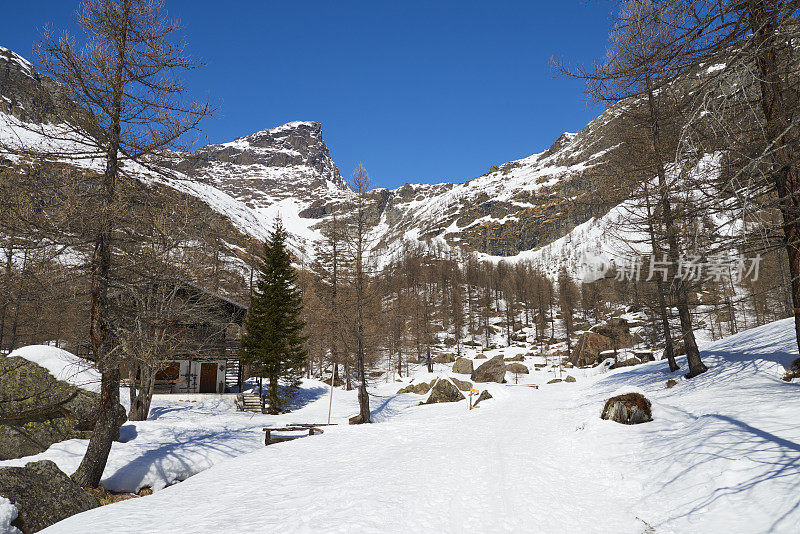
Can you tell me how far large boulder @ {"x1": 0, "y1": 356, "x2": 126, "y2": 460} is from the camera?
33.6 ft

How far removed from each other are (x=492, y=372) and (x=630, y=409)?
29.6m

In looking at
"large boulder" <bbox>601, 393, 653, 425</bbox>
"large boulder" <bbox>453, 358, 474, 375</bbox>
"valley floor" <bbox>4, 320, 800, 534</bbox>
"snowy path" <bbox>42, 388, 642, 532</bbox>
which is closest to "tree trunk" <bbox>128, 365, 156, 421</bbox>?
"valley floor" <bbox>4, 320, 800, 534</bbox>

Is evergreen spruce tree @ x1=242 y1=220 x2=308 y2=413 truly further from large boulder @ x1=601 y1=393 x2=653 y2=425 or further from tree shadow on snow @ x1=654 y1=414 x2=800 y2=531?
tree shadow on snow @ x1=654 y1=414 x2=800 y2=531

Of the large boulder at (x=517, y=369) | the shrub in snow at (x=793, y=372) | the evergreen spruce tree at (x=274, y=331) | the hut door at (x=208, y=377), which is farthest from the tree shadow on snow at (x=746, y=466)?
the large boulder at (x=517, y=369)

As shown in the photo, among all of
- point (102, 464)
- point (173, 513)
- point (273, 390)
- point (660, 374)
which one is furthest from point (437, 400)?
point (173, 513)

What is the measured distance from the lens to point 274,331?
26531 mm

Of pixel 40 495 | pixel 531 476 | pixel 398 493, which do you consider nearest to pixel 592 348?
pixel 531 476

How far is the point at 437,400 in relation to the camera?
85.0ft

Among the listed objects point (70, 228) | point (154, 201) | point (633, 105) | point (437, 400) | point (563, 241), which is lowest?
point (437, 400)

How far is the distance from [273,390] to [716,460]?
2452 cm

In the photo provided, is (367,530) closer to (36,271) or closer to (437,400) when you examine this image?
(36,271)

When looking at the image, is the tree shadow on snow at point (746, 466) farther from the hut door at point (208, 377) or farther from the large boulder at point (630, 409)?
the hut door at point (208, 377)

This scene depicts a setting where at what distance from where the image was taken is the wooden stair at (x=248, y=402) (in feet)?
83.4

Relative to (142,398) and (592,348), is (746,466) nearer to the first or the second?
(142,398)
